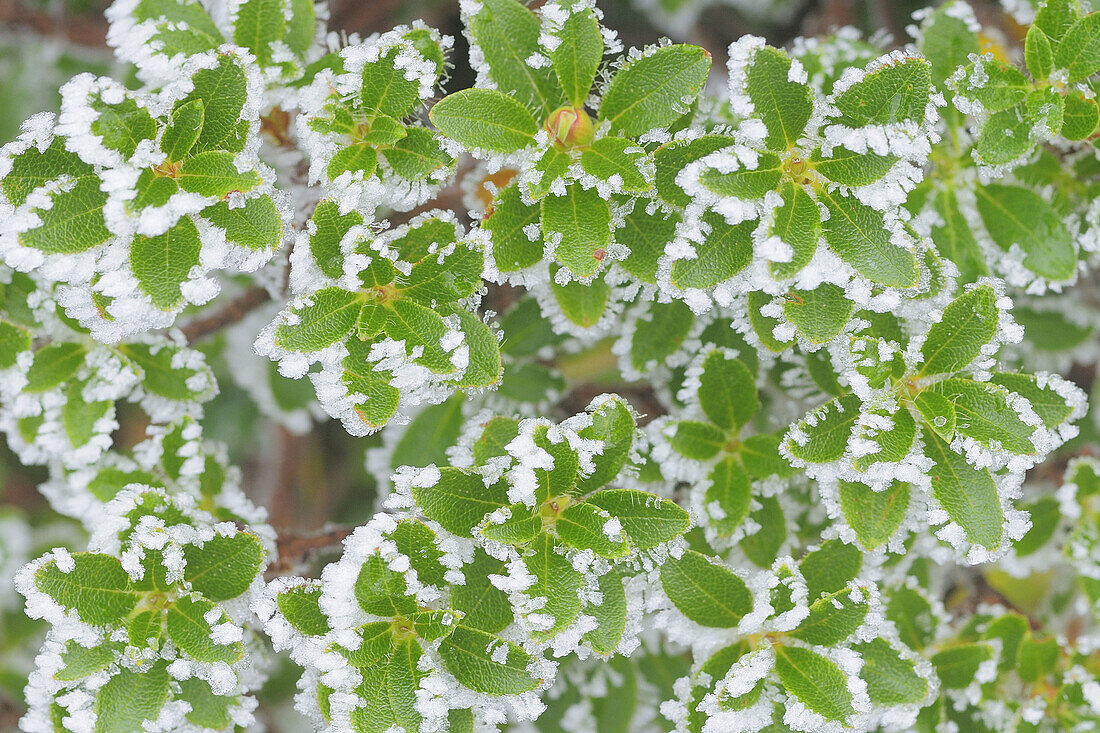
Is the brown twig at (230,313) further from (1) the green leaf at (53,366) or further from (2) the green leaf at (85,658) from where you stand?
(2) the green leaf at (85,658)

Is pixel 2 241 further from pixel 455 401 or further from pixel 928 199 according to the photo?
pixel 928 199

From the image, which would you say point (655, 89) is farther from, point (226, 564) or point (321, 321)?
point (226, 564)

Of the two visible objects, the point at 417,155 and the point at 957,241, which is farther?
the point at 957,241

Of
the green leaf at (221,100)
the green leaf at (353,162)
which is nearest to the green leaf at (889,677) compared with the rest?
the green leaf at (353,162)

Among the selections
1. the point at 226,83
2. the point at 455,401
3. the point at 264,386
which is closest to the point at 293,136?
the point at 226,83

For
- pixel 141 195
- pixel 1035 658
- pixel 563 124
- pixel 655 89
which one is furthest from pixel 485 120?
pixel 1035 658

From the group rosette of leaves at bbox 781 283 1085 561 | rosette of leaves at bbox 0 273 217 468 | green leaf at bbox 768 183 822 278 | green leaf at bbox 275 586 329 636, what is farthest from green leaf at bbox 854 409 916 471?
rosette of leaves at bbox 0 273 217 468

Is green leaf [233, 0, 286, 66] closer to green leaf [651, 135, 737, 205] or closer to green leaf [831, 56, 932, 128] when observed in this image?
green leaf [651, 135, 737, 205]
